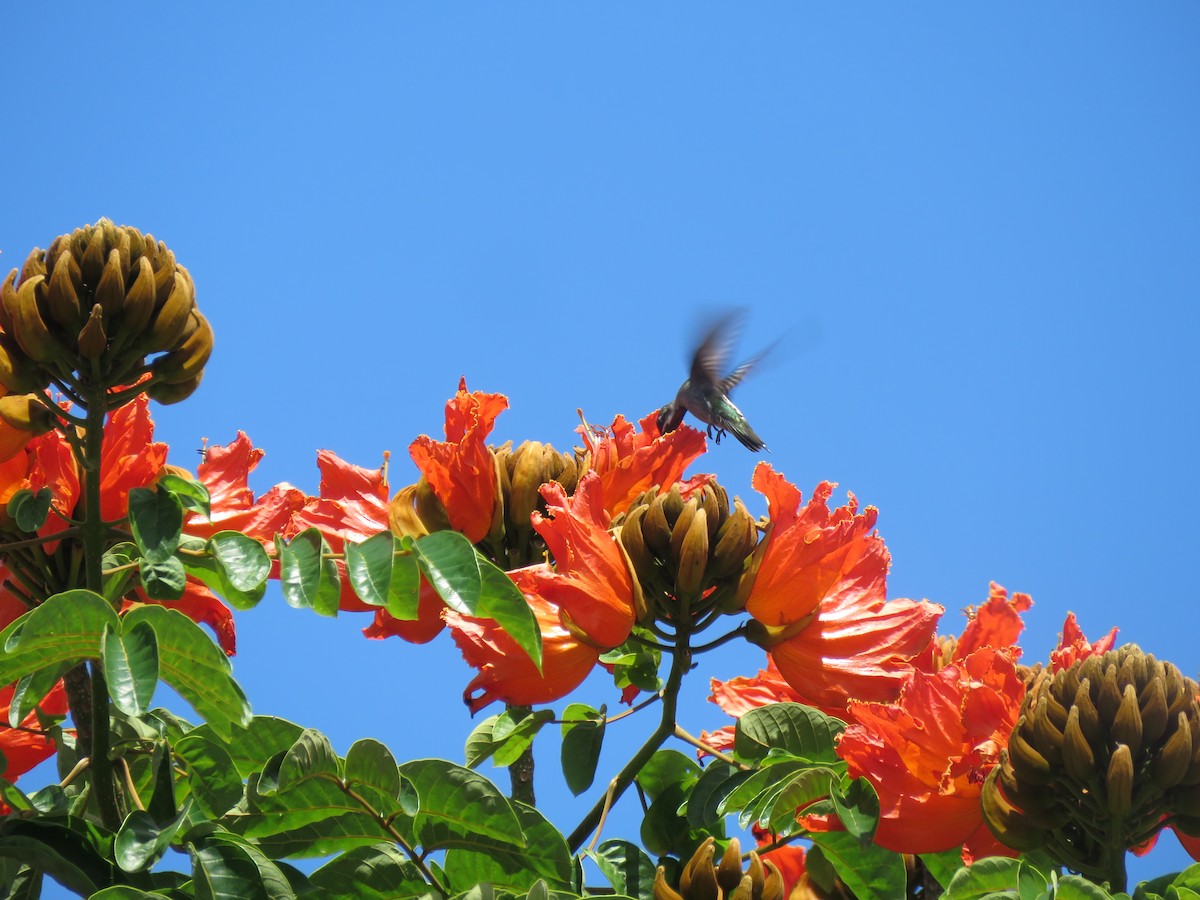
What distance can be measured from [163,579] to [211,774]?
1.37ft

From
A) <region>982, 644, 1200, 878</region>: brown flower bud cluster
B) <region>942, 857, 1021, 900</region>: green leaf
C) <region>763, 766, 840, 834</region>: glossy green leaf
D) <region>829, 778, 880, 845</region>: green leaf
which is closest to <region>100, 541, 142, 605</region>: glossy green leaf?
<region>763, 766, 840, 834</region>: glossy green leaf

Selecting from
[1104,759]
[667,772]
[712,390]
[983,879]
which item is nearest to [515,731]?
[667,772]

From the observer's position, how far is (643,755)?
2555mm

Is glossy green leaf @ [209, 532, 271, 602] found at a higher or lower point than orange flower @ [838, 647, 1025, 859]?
higher

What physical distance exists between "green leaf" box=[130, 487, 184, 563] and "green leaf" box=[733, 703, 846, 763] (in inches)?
44.4

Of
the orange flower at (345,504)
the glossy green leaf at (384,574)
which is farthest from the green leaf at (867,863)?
the orange flower at (345,504)

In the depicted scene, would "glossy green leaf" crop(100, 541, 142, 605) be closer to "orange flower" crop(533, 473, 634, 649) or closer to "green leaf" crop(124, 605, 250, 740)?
"green leaf" crop(124, 605, 250, 740)

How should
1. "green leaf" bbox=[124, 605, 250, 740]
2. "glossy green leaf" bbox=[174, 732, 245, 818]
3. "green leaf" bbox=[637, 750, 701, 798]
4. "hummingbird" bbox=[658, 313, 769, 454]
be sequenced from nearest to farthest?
"green leaf" bbox=[124, 605, 250, 740] → "glossy green leaf" bbox=[174, 732, 245, 818] → "green leaf" bbox=[637, 750, 701, 798] → "hummingbird" bbox=[658, 313, 769, 454]

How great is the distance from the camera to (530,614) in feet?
7.32

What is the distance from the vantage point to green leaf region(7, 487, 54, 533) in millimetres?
2479

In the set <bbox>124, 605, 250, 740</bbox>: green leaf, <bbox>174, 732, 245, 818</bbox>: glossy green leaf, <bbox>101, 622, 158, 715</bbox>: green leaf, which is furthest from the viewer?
<bbox>174, 732, 245, 818</bbox>: glossy green leaf

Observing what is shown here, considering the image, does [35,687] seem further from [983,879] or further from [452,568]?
[983,879]

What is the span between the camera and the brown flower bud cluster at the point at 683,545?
8.66 ft

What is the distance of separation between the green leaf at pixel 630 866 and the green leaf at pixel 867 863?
1.12 ft
